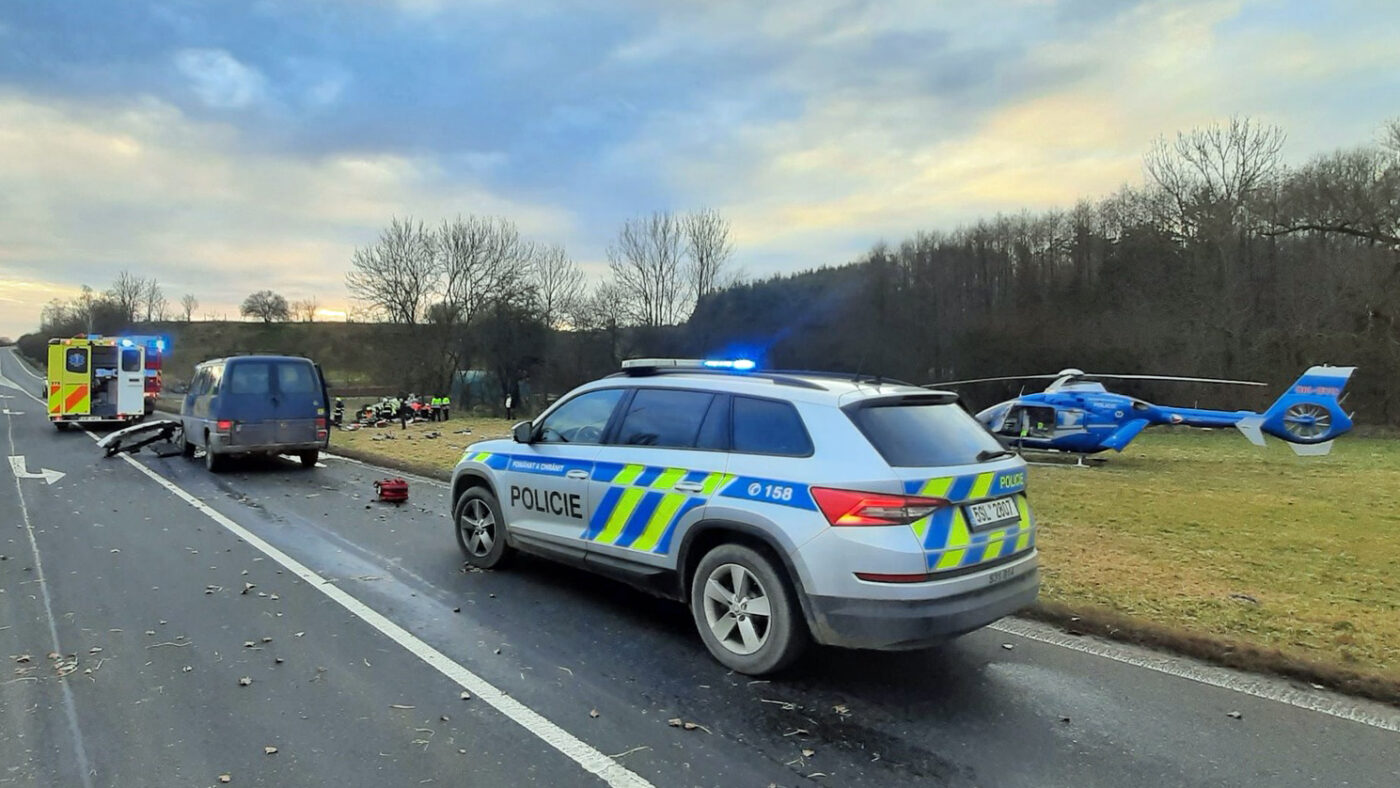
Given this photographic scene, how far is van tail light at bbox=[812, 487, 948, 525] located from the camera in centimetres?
380

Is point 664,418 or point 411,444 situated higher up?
point 664,418

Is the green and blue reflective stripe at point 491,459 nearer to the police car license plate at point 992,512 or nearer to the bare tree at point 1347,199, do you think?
the police car license plate at point 992,512

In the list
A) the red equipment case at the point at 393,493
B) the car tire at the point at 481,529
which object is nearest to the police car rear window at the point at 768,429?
the car tire at the point at 481,529

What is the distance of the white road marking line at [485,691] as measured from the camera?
10.7ft

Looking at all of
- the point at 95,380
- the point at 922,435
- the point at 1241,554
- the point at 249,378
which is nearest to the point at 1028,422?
the point at 1241,554

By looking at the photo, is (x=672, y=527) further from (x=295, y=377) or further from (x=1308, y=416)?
(x=1308, y=416)

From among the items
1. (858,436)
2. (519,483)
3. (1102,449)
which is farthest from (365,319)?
(858,436)

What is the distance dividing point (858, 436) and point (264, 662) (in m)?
3.62

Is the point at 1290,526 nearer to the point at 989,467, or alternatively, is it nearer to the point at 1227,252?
the point at 989,467

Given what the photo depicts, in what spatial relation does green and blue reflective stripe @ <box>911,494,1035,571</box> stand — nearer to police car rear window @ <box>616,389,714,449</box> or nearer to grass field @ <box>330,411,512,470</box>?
police car rear window @ <box>616,389,714,449</box>

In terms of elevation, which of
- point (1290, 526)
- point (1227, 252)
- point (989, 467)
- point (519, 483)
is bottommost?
point (1290, 526)

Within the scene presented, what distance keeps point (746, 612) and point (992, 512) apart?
4.82 ft

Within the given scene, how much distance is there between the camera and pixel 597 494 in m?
→ 5.23

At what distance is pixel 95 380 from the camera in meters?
21.1
